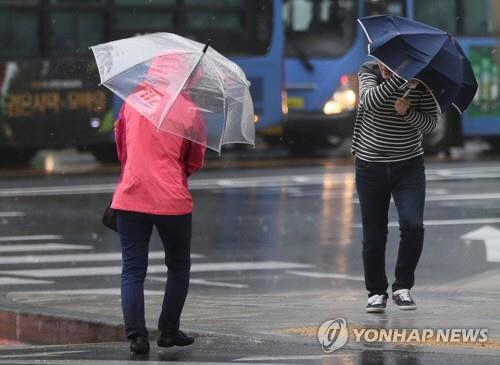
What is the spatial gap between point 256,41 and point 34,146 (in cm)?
447

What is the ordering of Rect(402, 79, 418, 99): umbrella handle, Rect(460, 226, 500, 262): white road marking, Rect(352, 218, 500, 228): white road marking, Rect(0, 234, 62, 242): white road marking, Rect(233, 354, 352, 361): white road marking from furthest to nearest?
Rect(352, 218, 500, 228): white road marking → Rect(0, 234, 62, 242): white road marking → Rect(460, 226, 500, 262): white road marking → Rect(402, 79, 418, 99): umbrella handle → Rect(233, 354, 352, 361): white road marking

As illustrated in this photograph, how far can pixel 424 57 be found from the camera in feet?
30.0

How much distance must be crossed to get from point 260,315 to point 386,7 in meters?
18.0

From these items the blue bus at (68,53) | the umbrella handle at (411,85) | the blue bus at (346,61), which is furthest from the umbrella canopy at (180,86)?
the blue bus at (346,61)

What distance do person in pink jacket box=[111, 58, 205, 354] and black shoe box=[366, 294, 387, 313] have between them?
5.41 feet

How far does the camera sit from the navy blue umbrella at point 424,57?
911cm

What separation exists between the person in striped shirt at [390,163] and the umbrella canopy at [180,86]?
1.21 meters

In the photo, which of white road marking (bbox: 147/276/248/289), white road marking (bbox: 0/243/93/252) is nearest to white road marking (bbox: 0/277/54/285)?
white road marking (bbox: 147/276/248/289)

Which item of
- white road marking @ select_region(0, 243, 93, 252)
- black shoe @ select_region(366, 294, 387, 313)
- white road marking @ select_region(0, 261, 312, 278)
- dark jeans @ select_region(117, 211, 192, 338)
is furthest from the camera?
white road marking @ select_region(0, 243, 93, 252)

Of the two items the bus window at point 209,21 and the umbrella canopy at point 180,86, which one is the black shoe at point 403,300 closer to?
the umbrella canopy at point 180,86

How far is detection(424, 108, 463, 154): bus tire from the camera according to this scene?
26875 millimetres

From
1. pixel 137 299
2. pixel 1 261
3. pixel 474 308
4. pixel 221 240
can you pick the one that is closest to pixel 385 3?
pixel 221 240

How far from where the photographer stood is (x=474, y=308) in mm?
9859

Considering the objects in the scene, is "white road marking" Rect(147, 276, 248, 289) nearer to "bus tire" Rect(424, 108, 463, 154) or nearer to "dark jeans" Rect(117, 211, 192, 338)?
"dark jeans" Rect(117, 211, 192, 338)
